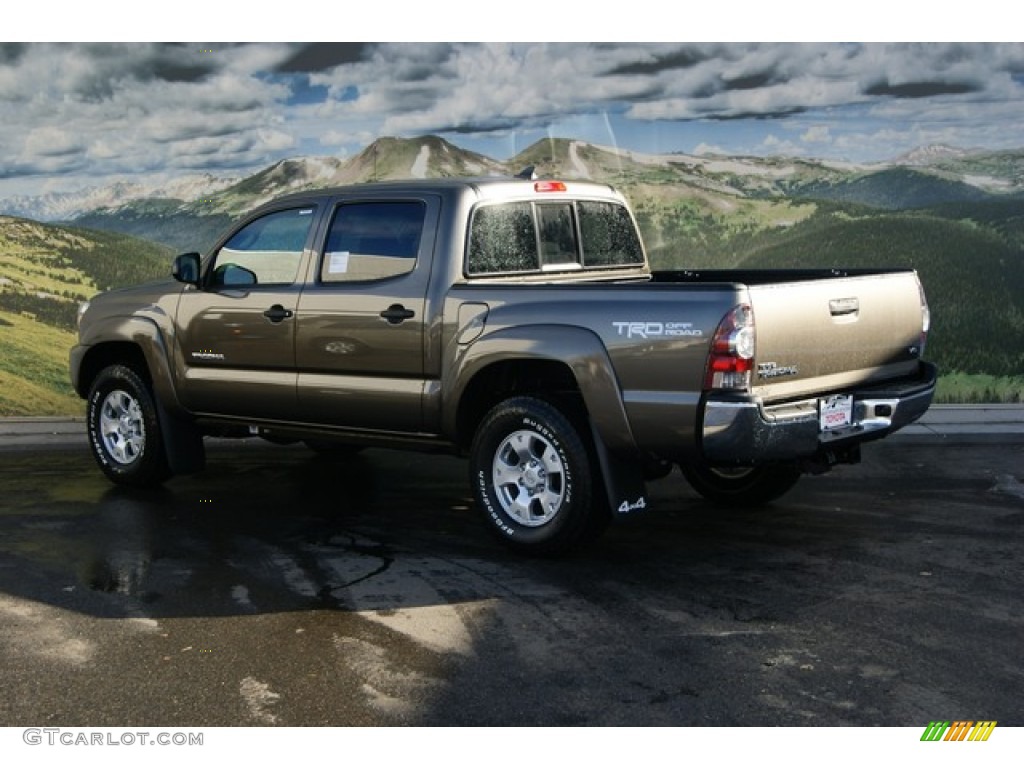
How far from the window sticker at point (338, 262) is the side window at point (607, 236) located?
1427 millimetres

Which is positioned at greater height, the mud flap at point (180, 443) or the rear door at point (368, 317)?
the rear door at point (368, 317)

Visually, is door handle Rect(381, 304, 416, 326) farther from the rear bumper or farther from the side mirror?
the rear bumper

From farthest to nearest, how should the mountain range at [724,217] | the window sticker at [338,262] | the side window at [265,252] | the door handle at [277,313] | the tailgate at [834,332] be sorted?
the mountain range at [724,217], the side window at [265,252], the door handle at [277,313], the window sticker at [338,262], the tailgate at [834,332]

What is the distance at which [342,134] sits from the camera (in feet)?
43.0

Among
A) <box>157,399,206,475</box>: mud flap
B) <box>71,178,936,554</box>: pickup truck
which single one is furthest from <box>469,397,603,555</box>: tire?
<box>157,399,206,475</box>: mud flap

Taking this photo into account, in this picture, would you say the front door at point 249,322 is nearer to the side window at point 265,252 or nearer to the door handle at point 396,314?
the side window at point 265,252

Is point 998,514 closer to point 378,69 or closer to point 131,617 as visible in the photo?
point 131,617

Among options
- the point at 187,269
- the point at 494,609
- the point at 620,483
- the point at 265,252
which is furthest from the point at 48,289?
the point at 494,609

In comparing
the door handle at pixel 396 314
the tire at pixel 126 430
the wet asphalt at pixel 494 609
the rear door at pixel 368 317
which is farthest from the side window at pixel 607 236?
the tire at pixel 126 430

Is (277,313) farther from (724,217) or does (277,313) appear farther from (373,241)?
(724,217)

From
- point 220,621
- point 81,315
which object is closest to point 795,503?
point 220,621

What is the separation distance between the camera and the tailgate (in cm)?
623

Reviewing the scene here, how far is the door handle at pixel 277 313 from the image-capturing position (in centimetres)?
779
